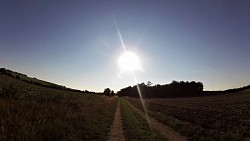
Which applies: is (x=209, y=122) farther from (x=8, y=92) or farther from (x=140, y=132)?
(x=8, y=92)

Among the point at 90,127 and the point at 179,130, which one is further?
the point at 179,130

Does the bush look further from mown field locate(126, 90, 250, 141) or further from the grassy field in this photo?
mown field locate(126, 90, 250, 141)

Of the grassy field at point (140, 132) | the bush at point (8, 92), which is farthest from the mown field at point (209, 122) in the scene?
the bush at point (8, 92)

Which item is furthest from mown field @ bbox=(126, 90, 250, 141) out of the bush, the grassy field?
the bush

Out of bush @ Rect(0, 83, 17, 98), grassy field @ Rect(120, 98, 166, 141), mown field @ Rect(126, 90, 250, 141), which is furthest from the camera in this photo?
bush @ Rect(0, 83, 17, 98)

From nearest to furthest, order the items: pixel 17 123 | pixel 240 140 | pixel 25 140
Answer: pixel 25 140 → pixel 17 123 → pixel 240 140

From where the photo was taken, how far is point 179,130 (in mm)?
18391

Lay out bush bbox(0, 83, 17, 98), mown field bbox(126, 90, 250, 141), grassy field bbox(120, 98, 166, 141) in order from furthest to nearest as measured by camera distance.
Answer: bush bbox(0, 83, 17, 98) → mown field bbox(126, 90, 250, 141) → grassy field bbox(120, 98, 166, 141)

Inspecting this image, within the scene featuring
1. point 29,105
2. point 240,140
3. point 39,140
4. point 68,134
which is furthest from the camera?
point 29,105

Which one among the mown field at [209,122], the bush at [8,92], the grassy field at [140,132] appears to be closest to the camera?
the grassy field at [140,132]

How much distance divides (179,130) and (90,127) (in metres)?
7.30

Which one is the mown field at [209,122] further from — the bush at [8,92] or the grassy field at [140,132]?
the bush at [8,92]

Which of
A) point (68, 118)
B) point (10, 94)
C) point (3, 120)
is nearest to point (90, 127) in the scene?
point (68, 118)

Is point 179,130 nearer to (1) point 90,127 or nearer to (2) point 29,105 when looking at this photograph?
(1) point 90,127
